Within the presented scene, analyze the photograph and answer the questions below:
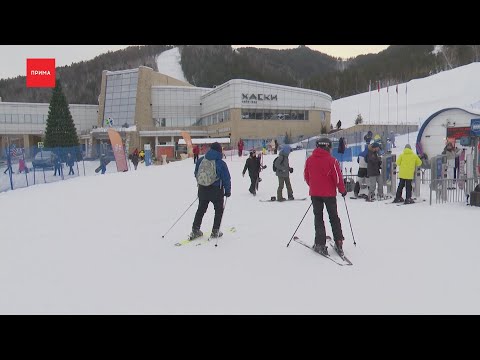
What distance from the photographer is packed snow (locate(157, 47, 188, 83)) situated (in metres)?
124

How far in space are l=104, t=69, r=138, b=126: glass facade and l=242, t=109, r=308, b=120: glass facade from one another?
22308 mm

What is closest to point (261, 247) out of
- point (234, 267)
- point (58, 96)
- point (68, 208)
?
point (234, 267)

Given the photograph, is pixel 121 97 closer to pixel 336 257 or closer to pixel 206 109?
pixel 206 109

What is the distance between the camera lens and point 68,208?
939cm

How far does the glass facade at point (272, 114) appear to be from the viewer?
164 ft

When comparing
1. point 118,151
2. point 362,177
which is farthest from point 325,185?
point 118,151

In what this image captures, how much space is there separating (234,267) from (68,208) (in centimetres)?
655

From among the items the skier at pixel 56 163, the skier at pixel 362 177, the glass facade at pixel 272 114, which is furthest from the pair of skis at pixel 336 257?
the glass facade at pixel 272 114

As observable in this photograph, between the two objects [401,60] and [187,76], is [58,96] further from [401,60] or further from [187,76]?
[401,60]

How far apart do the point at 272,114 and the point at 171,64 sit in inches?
3509

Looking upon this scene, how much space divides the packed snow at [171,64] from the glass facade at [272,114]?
252ft

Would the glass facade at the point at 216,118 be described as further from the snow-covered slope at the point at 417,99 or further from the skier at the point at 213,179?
the skier at the point at 213,179

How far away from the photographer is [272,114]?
168 ft
